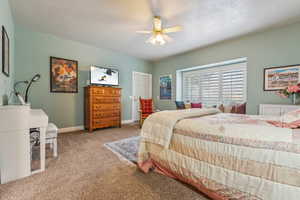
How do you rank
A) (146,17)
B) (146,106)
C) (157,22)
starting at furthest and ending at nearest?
(146,106) < (146,17) < (157,22)

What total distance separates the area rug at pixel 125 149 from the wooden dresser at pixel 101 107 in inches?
49.7

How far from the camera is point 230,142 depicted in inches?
42.6

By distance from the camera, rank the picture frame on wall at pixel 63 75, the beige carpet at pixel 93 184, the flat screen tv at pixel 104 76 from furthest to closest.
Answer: the flat screen tv at pixel 104 76 < the picture frame on wall at pixel 63 75 < the beige carpet at pixel 93 184

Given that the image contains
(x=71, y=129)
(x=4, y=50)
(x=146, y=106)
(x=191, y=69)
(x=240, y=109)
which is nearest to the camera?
(x=4, y=50)

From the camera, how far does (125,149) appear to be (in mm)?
2500

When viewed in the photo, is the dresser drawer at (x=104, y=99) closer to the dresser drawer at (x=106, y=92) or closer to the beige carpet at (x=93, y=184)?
the dresser drawer at (x=106, y=92)

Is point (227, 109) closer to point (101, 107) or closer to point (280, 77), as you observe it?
point (280, 77)

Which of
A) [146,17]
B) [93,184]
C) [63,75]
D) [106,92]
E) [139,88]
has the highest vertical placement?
[146,17]

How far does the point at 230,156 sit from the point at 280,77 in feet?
9.93

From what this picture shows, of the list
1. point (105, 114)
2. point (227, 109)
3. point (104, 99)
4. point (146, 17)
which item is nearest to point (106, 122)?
point (105, 114)

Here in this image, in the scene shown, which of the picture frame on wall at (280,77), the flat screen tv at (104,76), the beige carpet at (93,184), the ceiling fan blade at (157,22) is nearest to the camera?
the beige carpet at (93,184)

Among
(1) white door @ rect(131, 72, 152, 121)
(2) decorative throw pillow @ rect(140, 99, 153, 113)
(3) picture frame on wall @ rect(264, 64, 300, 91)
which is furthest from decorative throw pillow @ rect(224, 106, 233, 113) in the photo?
(1) white door @ rect(131, 72, 152, 121)

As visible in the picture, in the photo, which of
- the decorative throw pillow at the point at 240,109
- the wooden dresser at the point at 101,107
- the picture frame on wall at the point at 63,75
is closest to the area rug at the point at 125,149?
the wooden dresser at the point at 101,107

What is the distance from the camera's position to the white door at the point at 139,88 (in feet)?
17.7
